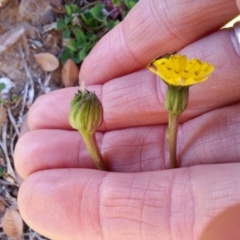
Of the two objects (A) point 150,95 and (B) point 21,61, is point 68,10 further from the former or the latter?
(A) point 150,95

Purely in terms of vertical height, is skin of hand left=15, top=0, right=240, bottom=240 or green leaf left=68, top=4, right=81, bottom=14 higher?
green leaf left=68, top=4, right=81, bottom=14

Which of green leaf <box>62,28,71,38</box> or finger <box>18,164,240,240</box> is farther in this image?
Answer: green leaf <box>62,28,71,38</box>

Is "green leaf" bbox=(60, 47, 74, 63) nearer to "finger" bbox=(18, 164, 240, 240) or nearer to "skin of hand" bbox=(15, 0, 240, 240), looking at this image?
"skin of hand" bbox=(15, 0, 240, 240)

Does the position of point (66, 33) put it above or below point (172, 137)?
above

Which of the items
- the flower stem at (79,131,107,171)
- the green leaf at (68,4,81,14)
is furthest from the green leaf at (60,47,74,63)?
the flower stem at (79,131,107,171)

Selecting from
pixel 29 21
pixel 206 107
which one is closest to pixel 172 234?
pixel 206 107

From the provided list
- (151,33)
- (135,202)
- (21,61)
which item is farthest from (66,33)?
(135,202)

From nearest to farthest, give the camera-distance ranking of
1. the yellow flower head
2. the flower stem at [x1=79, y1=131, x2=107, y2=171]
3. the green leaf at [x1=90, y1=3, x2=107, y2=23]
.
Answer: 1. the yellow flower head
2. the flower stem at [x1=79, y1=131, x2=107, y2=171]
3. the green leaf at [x1=90, y1=3, x2=107, y2=23]
